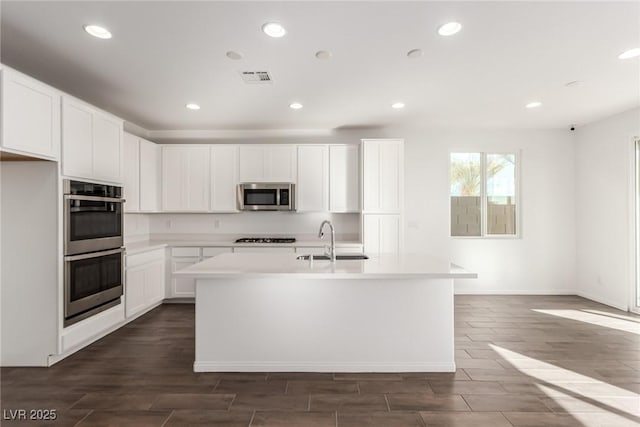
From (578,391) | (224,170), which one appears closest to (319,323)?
(578,391)

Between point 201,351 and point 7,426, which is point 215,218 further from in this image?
point 7,426

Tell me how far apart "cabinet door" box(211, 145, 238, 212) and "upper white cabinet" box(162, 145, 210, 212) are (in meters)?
0.11

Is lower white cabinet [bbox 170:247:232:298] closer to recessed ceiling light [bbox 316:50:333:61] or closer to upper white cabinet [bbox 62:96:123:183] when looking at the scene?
upper white cabinet [bbox 62:96:123:183]

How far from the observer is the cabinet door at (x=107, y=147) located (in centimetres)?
342

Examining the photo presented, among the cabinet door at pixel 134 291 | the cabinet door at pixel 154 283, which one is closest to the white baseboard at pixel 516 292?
the cabinet door at pixel 154 283

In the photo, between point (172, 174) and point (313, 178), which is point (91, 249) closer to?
point (172, 174)

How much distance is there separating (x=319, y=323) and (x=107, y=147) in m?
2.91

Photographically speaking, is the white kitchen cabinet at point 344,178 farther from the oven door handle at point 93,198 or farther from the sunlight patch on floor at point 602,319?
the sunlight patch on floor at point 602,319

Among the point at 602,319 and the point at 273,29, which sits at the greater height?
the point at 273,29

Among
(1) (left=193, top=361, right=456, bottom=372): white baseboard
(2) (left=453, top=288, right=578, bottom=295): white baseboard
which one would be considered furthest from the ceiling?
(2) (left=453, top=288, right=578, bottom=295): white baseboard

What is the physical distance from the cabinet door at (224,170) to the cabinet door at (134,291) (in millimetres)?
1566

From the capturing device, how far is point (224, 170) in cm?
517

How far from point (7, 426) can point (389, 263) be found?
281cm

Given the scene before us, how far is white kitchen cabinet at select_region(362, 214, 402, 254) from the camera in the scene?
4.91 meters
